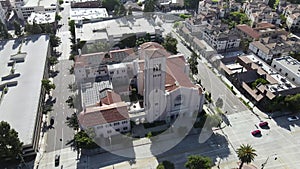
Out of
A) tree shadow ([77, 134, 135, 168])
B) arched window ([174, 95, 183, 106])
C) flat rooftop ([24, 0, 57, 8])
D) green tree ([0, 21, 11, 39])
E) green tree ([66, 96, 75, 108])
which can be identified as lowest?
tree shadow ([77, 134, 135, 168])

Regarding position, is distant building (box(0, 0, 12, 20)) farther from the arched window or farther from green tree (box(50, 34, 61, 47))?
the arched window

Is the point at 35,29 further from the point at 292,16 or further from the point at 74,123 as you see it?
the point at 292,16

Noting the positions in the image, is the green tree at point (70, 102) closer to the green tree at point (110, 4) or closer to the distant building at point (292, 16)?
the green tree at point (110, 4)

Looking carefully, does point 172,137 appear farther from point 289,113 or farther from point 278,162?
point 289,113

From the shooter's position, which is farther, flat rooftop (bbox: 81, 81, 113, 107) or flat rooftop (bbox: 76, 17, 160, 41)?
flat rooftop (bbox: 76, 17, 160, 41)

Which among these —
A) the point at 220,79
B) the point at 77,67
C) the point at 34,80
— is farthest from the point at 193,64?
the point at 34,80

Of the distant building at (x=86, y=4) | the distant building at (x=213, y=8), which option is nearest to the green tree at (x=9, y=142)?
the distant building at (x=86, y=4)

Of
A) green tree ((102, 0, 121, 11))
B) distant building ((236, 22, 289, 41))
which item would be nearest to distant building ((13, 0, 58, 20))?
green tree ((102, 0, 121, 11))
